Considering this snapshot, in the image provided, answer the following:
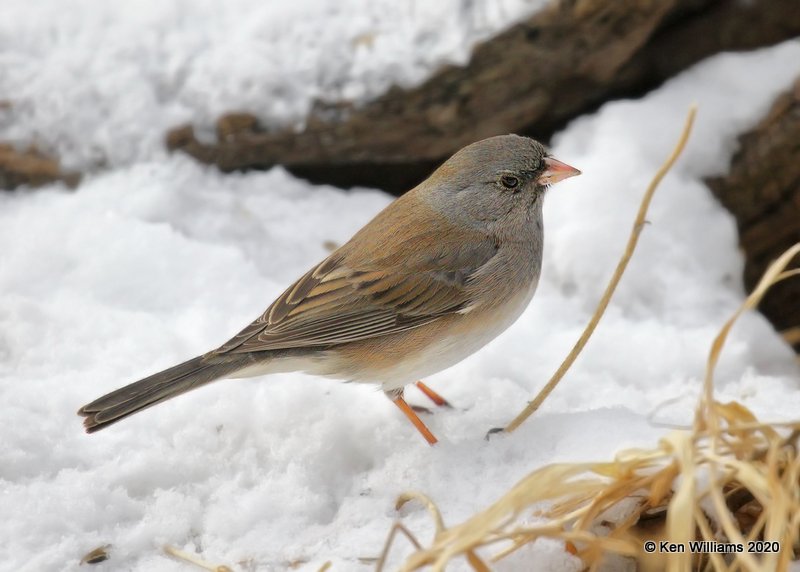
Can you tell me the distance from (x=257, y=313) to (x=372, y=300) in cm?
77

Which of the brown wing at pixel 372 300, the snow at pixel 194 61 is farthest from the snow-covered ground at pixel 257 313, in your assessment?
the brown wing at pixel 372 300

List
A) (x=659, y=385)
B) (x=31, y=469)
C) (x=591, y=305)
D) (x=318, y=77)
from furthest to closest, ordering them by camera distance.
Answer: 1. (x=318, y=77)
2. (x=591, y=305)
3. (x=659, y=385)
4. (x=31, y=469)

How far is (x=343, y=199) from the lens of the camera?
14.4ft

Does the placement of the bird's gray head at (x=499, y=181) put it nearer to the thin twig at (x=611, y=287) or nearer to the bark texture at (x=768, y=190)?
the thin twig at (x=611, y=287)

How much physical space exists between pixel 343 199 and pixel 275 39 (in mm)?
832

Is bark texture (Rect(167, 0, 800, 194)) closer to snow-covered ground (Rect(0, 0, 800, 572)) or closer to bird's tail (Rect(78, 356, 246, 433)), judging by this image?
snow-covered ground (Rect(0, 0, 800, 572))

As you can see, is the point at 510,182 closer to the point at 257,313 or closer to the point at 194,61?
the point at 257,313

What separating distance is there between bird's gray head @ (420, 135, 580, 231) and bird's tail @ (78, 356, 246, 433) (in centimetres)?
100

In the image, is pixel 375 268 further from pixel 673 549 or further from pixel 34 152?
pixel 34 152

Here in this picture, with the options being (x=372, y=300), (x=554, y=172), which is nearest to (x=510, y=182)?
(x=554, y=172)

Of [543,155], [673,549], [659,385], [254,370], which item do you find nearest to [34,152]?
[254,370]

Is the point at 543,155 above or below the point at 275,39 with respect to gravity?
below

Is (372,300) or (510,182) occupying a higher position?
(510,182)

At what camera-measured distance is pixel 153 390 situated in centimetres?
267
